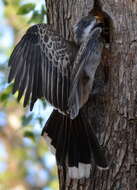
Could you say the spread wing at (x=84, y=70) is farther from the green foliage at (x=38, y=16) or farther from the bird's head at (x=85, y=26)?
the green foliage at (x=38, y=16)

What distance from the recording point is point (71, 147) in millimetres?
4090

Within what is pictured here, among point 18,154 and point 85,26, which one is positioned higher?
point 85,26

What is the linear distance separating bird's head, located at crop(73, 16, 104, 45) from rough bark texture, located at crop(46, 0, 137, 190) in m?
0.10

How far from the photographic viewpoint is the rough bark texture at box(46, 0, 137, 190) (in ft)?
12.7

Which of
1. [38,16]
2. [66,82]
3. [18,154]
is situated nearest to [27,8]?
[38,16]

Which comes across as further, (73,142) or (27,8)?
(27,8)

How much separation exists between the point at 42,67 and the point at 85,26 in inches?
15.6

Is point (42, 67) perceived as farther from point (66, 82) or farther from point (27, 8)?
point (27, 8)

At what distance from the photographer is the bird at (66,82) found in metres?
3.93

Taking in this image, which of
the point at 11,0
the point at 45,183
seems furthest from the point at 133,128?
the point at 45,183

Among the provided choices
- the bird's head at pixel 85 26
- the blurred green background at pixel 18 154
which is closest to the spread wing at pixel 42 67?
the bird's head at pixel 85 26

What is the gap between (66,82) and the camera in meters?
4.00

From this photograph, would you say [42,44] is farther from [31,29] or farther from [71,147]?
[71,147]

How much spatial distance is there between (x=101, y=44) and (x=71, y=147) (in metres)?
0.70
